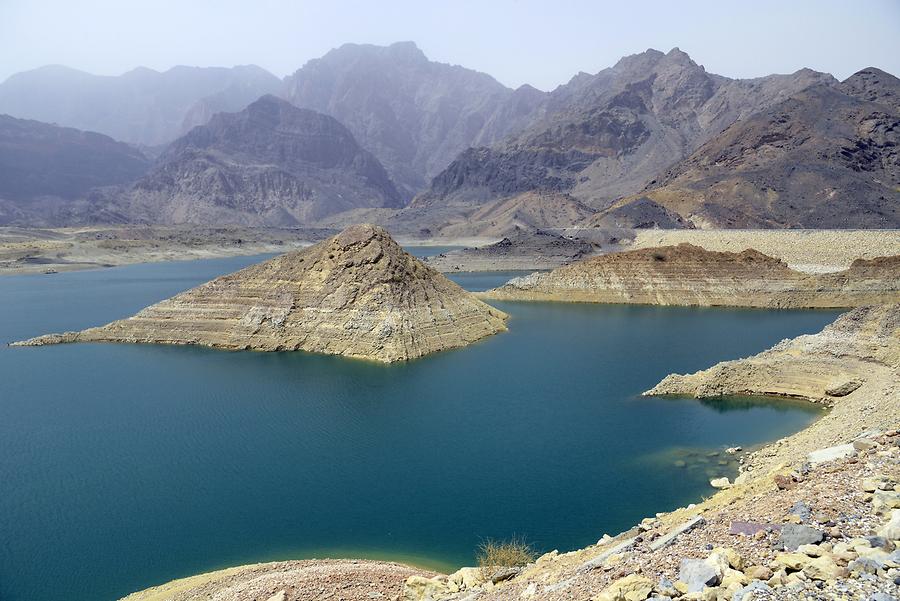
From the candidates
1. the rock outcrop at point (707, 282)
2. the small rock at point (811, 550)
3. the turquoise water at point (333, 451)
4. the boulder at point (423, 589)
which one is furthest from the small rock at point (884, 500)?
the rock outcrop at point (707, 282)

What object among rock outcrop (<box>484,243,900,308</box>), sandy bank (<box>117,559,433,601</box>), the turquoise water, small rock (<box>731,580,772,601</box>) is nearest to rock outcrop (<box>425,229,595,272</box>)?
rock outcrop (<box>484,243,900,308</box>)

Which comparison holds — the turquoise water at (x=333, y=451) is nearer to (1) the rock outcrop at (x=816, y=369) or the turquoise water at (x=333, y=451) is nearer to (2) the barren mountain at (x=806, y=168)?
(1) the rock outcrop at (x=816, y=369)

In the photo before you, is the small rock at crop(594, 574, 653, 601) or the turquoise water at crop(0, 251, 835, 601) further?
the turquoise water at crop(0, 251, 835, 601)

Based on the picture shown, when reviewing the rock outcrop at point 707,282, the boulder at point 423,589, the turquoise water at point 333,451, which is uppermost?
the rock outcrop at point 707,282

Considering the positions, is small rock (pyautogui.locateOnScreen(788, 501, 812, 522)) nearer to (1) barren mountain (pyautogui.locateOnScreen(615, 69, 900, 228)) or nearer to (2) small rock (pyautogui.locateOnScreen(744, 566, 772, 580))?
(2) small rock (pyautogui.locateOnScreen(744, 566, 772, 580))

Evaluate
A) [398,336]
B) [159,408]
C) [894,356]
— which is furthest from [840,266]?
[159,408]
